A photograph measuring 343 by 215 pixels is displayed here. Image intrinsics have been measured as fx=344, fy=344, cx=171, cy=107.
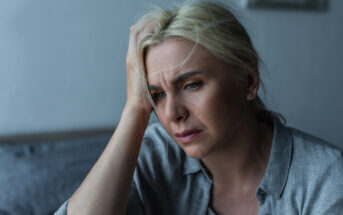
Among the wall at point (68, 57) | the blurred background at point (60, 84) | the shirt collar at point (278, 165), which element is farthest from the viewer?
the wall at point (68, 57)

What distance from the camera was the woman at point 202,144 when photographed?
90 cm

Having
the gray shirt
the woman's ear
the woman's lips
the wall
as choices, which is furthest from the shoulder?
the wall

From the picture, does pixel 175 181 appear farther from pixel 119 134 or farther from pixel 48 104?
pixel 48 104

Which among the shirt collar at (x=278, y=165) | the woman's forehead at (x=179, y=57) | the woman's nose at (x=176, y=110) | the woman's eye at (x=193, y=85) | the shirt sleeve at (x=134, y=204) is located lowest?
the shirt sleeve at (x=134, y=204)

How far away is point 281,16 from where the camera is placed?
189cm

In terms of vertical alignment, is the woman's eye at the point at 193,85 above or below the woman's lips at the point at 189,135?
above

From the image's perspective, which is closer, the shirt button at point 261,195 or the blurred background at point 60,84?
the shirt button at point 261,195

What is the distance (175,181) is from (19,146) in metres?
0.62

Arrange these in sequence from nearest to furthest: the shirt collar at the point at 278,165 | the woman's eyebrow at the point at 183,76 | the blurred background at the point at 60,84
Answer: the woman's eyebrow at the point at 183,76, the shirt collar at the point at 278,165, the blurred background at the point at 60,84

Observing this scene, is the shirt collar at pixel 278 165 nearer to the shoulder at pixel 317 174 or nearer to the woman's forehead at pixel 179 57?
the shoulder at pixel 317 174

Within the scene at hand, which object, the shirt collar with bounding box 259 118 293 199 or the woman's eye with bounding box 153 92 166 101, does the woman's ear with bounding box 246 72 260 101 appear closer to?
the shirt collar with bounding box 259 118 293 199

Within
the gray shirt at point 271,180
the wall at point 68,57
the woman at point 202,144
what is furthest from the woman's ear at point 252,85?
the wall at point 68,57

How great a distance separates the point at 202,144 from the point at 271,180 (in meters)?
0.25

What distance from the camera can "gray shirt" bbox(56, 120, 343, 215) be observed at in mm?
942
